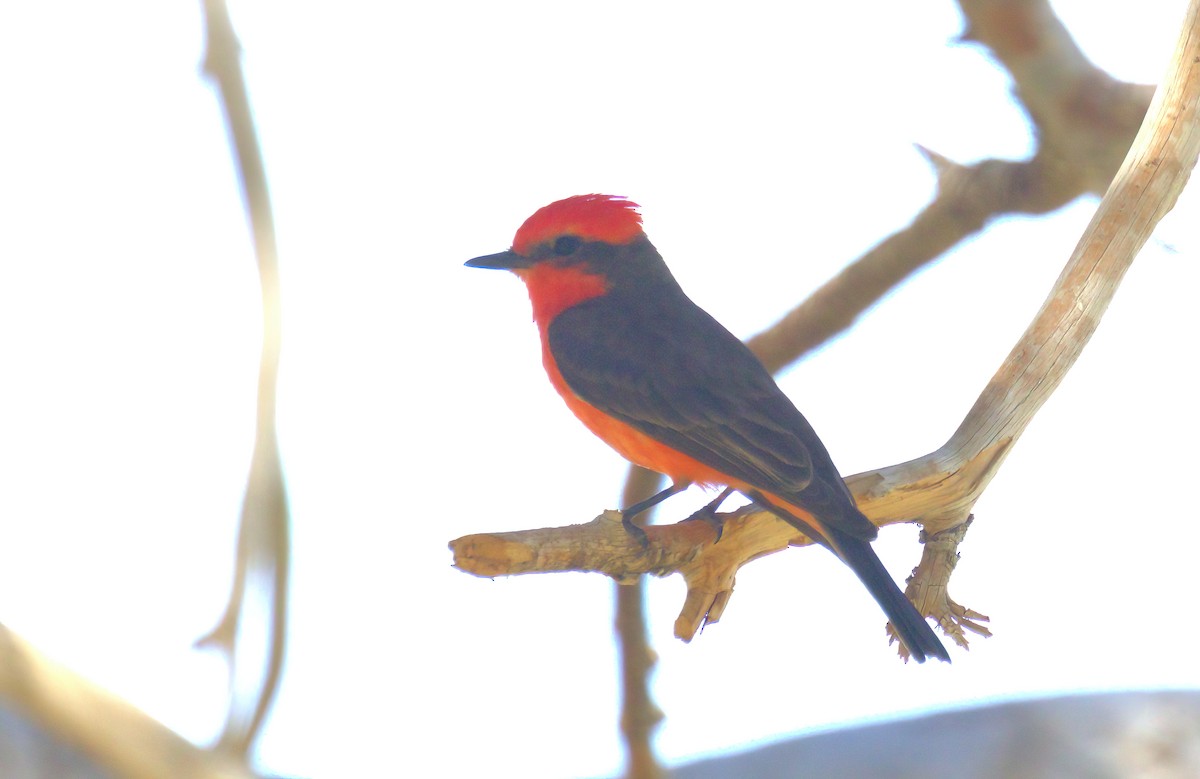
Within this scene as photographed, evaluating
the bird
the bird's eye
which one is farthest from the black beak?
the bird's eye

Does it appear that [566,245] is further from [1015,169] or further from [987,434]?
[1015,169]

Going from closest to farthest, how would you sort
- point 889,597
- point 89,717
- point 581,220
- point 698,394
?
point 89,717, point 889,597, point 698,394, point 581,220

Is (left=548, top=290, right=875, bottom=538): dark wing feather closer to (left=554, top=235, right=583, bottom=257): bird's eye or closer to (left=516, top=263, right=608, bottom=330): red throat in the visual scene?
(left=516, top=263, right=608, bottom=330): red throat

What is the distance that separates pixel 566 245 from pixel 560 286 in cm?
14

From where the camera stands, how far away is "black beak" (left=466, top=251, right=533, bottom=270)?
3973 millimetres

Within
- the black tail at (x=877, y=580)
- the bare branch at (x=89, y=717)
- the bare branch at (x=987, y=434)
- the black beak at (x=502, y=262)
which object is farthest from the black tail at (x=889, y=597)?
the bare branch at (x=89, y=717)

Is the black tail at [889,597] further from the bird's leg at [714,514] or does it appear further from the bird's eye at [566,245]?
the bird's eye at [566,245]

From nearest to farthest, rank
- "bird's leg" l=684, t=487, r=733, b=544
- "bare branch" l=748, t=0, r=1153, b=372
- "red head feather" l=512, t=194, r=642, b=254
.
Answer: "bird's leg" l=684, t=487, r=733, b=544, "red head feather" l=512, t=194, r=642, b=254, "bare branch" l=748, t=0, r=1153, b=372

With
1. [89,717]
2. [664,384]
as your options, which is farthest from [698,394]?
[89,717]

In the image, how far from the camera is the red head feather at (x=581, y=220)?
3.93 metres

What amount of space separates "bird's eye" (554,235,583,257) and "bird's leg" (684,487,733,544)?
40.8 inches

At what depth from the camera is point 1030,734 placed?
6.62 metres

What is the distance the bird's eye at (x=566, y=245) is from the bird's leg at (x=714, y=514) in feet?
3.40

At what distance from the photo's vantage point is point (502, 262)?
13.0 ft
